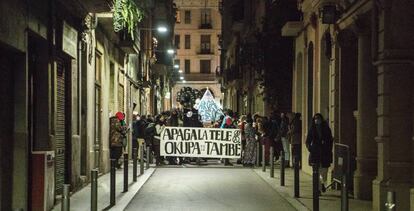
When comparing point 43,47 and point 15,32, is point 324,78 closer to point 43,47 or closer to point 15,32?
point 43,47

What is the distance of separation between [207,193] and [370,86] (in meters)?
4.49

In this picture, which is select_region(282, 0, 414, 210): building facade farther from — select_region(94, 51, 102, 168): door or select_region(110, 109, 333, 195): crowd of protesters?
select_region(94, 51, 102, 168): door

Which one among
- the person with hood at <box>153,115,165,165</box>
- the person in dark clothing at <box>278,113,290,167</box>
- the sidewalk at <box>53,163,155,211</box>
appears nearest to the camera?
the sidewalk at <box>53,163,155,211</box>

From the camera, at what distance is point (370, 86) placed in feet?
52.6

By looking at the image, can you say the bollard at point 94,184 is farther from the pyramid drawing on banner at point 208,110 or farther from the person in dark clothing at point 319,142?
the pyramid drawing on banner at point 208,110

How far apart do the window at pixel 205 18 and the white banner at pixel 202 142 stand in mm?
83169

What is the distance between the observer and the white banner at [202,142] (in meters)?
26.2

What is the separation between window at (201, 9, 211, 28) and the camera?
108625 millimetres

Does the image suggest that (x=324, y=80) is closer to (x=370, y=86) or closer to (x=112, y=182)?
(x=370, y=86)

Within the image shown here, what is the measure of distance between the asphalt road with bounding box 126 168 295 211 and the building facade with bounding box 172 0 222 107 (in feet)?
281

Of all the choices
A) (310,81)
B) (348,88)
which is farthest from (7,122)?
(310,81)

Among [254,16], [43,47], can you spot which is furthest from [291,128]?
[254,16]

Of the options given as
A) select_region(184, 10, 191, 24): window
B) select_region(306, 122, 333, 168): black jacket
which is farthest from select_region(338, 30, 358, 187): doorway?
select_region(184, 10, 191, 24): window

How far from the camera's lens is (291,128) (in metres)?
24.6
